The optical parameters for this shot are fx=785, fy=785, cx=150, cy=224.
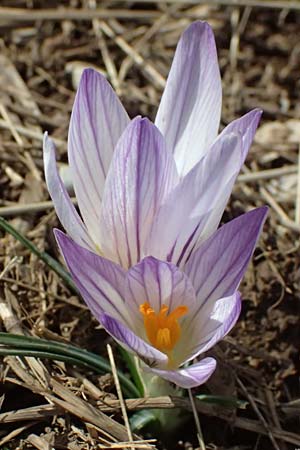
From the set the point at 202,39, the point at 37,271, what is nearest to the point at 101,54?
the point at 37,271

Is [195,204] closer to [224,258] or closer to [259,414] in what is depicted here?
[224,258]

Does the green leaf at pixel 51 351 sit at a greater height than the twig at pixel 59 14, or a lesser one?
lesser

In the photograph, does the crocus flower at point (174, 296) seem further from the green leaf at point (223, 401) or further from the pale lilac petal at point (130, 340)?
the green leaf at point (223, 401)

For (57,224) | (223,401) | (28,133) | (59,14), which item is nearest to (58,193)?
(223,401)

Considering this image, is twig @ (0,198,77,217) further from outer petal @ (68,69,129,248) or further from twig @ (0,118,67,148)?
outer petal @ (68,69,129,248)

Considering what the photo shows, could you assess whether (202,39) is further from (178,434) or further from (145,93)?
(145,93)

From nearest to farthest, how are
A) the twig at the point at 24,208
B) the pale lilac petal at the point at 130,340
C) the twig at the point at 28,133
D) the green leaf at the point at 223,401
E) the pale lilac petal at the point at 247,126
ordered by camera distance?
1. the pale lilac petal at the point at 130,340
2. the pale lilac petal at the point at 247,126
3. the green leaf at the point at 223,401
4. the twig at the point at 24,208
5. the twig at the point at 28,133

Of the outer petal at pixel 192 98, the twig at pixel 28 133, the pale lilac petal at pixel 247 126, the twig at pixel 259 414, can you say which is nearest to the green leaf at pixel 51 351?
the twig at pixel 259 414
